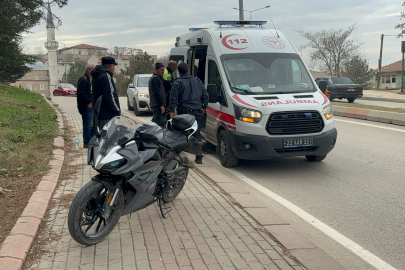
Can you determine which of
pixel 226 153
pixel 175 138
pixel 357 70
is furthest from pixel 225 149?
pixel 357 70

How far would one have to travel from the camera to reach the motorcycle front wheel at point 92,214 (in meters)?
4.00

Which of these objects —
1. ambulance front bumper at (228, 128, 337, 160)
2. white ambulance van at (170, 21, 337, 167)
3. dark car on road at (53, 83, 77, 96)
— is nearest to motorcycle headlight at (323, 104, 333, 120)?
white ambulance van at (170, 21, 337, 167)

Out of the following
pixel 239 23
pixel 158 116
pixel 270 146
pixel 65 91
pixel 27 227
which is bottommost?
pixel 27 227

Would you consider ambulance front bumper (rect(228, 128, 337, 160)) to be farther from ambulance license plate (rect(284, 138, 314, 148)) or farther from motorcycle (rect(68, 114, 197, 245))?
motorcycle (rect(68, 114, 197, 245))

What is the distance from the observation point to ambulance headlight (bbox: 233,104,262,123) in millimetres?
7457

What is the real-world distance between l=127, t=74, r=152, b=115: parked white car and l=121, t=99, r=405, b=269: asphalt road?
7827mm

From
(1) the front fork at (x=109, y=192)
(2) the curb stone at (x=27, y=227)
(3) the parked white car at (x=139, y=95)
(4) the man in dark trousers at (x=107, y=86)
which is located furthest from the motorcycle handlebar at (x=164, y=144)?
(3) the parked white car at (x=139, y=95)

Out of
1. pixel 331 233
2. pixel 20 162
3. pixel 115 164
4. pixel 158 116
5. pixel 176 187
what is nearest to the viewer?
pixel 115 164

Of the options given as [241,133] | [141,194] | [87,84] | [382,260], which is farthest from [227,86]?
[382,260]

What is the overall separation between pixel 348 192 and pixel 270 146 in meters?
1.49

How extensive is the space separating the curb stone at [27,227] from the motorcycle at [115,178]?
0.49m

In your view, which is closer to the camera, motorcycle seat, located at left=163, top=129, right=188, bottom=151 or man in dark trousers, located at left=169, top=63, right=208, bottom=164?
motorcycle seat, located at left=163, top=129, right=188, bottom=151

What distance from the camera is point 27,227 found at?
443cm

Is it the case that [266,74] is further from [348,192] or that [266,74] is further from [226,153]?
[348,192]
